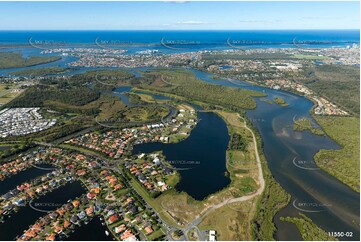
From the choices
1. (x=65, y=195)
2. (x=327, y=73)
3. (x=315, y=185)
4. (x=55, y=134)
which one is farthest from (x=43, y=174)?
(x=327, y=73)

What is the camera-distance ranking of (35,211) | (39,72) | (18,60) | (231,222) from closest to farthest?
(231,222) → (35,211) → (39,72) → (18,60)

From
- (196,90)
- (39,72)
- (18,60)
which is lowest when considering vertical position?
(196,90)

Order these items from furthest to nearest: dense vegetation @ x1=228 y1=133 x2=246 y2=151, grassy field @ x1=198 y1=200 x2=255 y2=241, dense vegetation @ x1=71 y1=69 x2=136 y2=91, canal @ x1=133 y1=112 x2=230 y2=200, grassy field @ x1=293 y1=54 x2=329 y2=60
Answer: grassy field @ x1=293 y1=54 x2=329 y2=60 < dense vegetation @ x1=71 y1=69 x2=136 y2=91 < dense vegetation @ x1=228 y1=133 x2=246 y2=151 < canal @ x1=133 y1=112 x2=230 y2=200 < grassy field @ x1=198 y1=200 x2=255 y2=241

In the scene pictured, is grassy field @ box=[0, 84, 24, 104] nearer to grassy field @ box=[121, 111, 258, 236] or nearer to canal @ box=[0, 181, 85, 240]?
canal @ box=[0, 181, 85, 240]

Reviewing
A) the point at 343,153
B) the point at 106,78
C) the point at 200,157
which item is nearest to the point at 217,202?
the point at 200,157

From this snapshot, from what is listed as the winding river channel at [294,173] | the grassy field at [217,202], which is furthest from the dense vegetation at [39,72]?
the grassy field at [217,202]

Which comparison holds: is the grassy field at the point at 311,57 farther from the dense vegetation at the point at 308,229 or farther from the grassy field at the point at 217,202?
the dense vegetation at the point at 308,229

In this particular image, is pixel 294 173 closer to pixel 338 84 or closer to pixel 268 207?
pixel 268 207

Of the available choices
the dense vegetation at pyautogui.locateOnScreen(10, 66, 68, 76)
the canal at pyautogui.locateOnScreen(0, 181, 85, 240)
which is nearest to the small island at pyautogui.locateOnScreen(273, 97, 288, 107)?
the canal at pyautogui.locateOnScreen(0, 181, 85, 240)
